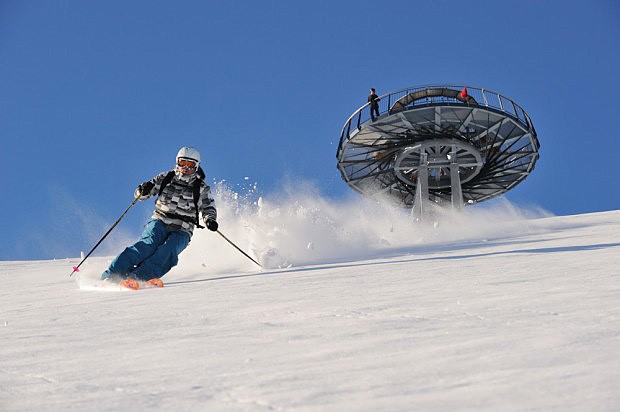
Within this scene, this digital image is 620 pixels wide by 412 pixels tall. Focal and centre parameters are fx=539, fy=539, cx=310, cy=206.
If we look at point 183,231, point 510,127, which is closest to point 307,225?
point 183,231

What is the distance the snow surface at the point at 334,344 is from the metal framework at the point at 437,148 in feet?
54.8

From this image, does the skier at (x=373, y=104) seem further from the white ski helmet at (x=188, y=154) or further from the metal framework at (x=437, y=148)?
the white ski helmet at (x=188, y=154)

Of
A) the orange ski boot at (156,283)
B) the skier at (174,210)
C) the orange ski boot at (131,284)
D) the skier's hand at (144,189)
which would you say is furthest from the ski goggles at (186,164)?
the orange ski boot at (131,284)

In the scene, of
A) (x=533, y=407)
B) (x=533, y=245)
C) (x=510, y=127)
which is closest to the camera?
(x=533, y=407)

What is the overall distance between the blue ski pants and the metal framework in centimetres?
1533

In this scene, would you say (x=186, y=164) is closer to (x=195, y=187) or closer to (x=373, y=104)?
(x=195, y=187)

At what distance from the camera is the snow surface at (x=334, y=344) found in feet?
6.70

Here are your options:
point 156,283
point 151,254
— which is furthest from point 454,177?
point 156,283

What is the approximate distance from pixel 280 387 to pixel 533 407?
94 centimetres

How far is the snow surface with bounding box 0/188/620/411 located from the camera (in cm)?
204

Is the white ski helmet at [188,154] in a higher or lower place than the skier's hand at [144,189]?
higher

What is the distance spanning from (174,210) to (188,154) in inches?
34.1

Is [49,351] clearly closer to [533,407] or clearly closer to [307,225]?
[533,407]

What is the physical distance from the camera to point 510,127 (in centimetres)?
2308
